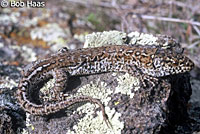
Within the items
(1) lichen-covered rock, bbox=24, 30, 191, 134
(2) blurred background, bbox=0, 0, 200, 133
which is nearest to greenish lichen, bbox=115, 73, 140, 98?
(1) lichen-covered rock, bbox=24, 30, 191, 134

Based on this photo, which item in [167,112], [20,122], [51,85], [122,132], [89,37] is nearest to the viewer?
[122,132]

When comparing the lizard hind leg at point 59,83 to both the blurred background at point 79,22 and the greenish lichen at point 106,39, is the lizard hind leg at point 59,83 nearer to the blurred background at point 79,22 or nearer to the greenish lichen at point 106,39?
the greenish lichen at point 106,39

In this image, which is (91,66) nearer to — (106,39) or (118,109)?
(106,39)

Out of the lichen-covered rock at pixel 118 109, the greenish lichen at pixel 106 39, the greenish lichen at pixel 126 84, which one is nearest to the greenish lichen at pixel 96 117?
the lichen-covered rock at pixel 118 109

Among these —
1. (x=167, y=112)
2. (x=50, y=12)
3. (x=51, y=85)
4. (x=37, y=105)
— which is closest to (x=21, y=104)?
(x=37, y=105)

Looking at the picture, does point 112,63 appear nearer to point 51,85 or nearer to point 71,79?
point 71,79

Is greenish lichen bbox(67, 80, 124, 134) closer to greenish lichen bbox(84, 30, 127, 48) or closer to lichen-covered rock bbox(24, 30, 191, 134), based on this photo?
lichen-covered rock bbox(24, 30, 191, 134)

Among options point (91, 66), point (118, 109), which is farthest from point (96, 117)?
point (91, 66)

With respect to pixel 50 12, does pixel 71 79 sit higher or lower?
lower
